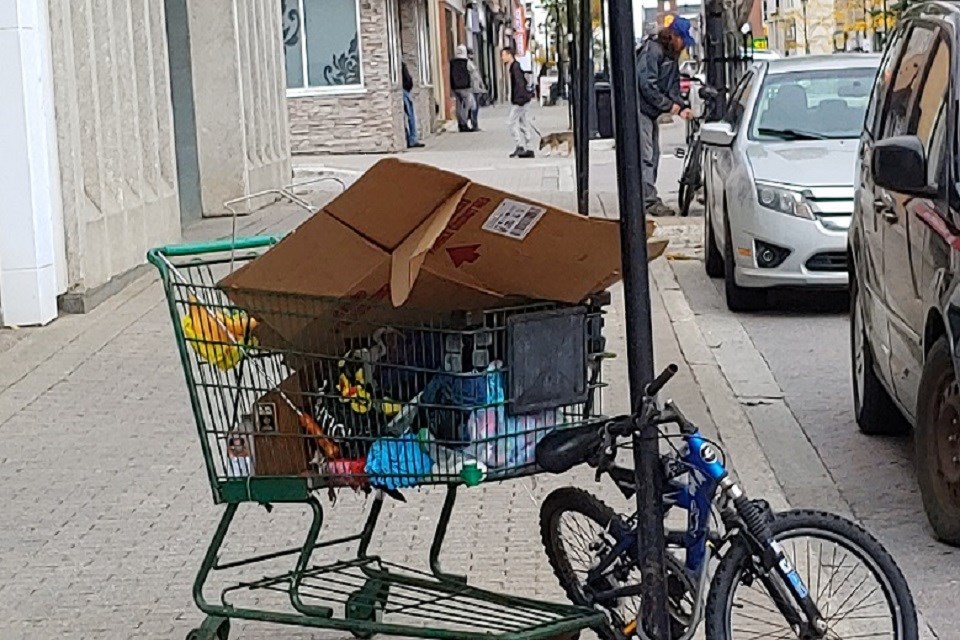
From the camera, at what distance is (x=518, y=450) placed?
14.7ft

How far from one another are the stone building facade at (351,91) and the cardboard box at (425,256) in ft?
86.3

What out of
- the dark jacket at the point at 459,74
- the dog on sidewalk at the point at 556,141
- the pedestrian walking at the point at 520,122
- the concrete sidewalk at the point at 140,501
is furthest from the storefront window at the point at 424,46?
the concrete sidewalk at the point at 140,501

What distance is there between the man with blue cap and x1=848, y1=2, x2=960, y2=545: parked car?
349 inches

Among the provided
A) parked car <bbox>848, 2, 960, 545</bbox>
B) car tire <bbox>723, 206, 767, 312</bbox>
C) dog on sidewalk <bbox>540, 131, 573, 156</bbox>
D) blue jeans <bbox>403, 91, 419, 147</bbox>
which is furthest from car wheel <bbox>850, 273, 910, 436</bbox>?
blue jeans <bbox>403, 91, 419, 147</bbox>

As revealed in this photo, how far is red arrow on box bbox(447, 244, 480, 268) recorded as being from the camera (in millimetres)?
4324

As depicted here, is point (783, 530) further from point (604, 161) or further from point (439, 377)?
point (604, 161)

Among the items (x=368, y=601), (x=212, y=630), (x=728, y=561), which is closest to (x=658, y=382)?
(x=728, y=561)

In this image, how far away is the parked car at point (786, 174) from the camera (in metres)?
11.6

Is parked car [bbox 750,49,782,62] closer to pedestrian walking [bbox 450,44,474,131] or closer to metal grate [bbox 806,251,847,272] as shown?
metal grate [bbox 806,251,847,272]

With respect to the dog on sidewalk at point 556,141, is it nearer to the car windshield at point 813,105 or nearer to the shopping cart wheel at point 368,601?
the car windshield at point 813,105

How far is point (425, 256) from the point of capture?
13.9 ft

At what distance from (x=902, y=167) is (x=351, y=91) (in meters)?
25.3

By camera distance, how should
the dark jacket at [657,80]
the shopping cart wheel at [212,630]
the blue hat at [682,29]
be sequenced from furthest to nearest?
the blue hat at [682,29]
the dark jacket at [657,80]
the shopping cart wheel at [212,630]

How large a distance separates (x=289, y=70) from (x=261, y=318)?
26993 millimetres
